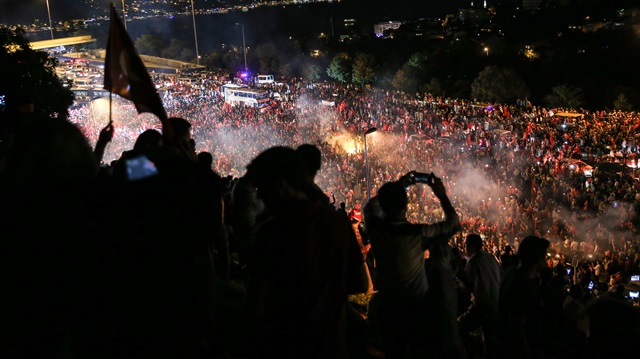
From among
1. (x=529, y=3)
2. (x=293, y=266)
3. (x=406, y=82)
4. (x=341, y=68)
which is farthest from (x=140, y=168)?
(x=529, y=3)

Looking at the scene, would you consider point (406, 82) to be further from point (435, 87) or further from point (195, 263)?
point (195, 263)

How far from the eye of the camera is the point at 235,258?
24.2 feet

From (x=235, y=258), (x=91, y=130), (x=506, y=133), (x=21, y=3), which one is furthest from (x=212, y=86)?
(x=21, y=3)

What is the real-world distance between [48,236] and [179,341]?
25.9 inches

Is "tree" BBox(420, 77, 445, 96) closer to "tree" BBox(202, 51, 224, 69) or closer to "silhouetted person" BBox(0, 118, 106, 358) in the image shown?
"tree" BBox(202, 51, 224, 69)

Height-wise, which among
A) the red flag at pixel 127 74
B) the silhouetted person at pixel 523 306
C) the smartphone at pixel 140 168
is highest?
the red flag at pixel 127 74

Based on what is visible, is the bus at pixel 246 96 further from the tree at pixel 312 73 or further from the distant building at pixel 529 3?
the distant building at pixel 529 3

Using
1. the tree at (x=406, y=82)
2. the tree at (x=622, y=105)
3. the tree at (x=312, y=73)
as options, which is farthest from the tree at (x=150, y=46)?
the tree at (x=622, y=105)

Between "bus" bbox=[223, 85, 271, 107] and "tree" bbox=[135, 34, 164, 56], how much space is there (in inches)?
1024

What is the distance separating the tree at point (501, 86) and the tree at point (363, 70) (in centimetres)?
1197

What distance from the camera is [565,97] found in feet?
95.6

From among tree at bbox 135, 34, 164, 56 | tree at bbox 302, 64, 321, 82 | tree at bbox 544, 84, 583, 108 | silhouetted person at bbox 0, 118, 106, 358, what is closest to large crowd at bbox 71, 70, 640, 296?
tree at bbox 544, 84, 583, 108

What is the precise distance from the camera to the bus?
2831 cm

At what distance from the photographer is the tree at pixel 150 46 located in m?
53.2
